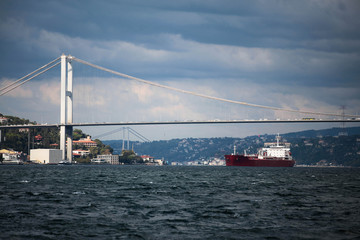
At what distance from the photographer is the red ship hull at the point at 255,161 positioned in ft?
480

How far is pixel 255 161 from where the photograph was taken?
146000 millimetres

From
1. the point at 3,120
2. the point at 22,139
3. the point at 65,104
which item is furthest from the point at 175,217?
the point at 3,120

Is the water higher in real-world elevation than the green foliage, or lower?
lower

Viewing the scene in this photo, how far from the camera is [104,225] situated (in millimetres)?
17984

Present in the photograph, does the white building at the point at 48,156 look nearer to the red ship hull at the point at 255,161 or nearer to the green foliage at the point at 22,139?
the green foliage at the point at 22,139

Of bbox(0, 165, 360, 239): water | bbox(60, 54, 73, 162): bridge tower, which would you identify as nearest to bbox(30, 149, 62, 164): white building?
bbox(60, 54, 73, 162): bridge tower

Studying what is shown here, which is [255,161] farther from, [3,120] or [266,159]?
[3,120]

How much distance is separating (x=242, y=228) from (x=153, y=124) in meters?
104

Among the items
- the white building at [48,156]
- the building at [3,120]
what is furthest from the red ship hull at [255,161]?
the building at [3,120]

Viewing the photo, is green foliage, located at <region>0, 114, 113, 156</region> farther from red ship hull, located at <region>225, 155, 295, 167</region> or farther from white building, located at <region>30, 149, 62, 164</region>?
red ship hull, located at <region>225, 155, 295, 167</region>

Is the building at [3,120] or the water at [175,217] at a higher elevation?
the building at [3,120]

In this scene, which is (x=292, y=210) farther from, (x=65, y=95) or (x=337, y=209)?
(x=65, y=95)

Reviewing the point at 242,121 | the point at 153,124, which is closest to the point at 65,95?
the point at 153,124

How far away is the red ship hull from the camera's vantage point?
14638 centimetres
